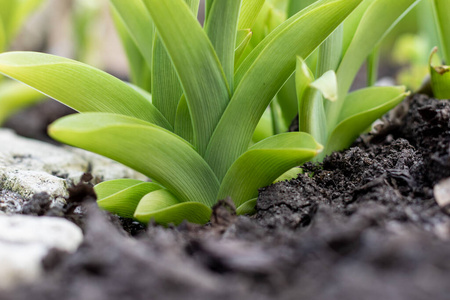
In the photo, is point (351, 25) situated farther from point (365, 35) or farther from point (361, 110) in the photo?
point (361, 110)

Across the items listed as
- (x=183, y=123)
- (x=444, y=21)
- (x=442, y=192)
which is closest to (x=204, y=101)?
(x=183, y=123)

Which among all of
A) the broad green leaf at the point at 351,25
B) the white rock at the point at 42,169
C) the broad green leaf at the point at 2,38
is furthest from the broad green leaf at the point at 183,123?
the broad green leaf at the point at 2,38

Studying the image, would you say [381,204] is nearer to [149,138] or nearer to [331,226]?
[331,226]

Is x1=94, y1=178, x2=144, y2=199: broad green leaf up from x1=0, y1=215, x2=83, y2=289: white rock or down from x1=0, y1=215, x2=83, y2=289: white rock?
down

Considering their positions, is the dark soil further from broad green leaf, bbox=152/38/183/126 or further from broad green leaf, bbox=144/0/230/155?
broad green leaf, bbox=152/38/183/126

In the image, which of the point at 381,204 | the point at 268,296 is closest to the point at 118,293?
the point at 268,296

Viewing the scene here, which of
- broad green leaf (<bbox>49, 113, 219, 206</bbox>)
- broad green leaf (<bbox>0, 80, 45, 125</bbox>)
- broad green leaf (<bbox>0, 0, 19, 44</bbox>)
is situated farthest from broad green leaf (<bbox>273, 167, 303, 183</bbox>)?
broad green leaf (<bbox>0, 0, 19, 44</bbox>)

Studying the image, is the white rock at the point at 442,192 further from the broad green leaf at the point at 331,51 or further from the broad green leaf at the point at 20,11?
the broad green leaf at the point at 20,11

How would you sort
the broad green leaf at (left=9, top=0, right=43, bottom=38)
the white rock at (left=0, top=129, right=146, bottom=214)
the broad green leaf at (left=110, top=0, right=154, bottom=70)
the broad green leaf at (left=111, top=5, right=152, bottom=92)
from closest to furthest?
1. the white rock at (left=0, top=129, right=146, bottom=214)
2. the broad green leaf at (left=110, top=0, right=154, bottom=70)
3. the broad green leaf at (left=111, top=5, right=152, bottom=92)
4. the broad green leaf at (left=9, top=0, right=43, bottom=38)
